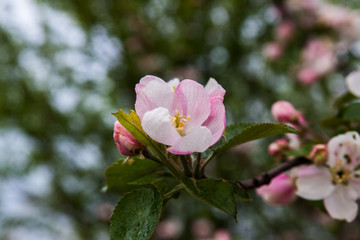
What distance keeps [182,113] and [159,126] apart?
0.09 metres

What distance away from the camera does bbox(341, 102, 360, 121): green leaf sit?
25.3 inches

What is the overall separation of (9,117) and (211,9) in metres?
2.80

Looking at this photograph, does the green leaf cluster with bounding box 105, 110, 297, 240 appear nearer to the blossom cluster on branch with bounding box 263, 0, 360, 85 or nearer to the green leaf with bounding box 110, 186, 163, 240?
the green leaf with bounding box 110, 186, 163, 240

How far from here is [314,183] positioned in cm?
63

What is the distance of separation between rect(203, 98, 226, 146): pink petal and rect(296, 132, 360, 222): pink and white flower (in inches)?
10.7

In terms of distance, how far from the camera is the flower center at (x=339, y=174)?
0.62m

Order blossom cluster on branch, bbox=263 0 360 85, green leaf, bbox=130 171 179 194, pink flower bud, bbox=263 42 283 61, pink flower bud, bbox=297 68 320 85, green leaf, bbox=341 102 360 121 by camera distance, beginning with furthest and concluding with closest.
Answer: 1. pink flower bud, bbox=263 42 283 61
2. pink flower bud, bbox=297 68 320 85
3. blossom cluster on branch, bbox=263 0 360 85
4. green leaf, bbox=341 102 360 121
5. green leaf, bbox=130 171 179 194

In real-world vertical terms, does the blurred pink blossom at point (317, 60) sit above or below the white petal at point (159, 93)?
below

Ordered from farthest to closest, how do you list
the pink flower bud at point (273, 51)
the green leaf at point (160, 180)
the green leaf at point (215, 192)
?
the pink flower bud at point (273, 51), the green leaf at point (160, 180), the green leaf at point (215, 192)

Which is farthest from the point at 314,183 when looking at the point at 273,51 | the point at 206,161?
the point at 273,51

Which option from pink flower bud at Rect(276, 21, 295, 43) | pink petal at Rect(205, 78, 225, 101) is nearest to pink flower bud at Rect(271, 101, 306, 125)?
pink petal at Rect(205, 78, 225, 101)

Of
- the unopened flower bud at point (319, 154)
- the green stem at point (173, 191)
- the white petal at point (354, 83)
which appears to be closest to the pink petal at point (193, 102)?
the green stem at point (173, 191)

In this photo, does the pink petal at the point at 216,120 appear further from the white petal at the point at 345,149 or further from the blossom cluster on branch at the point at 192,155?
the white petal at the point at 345,149

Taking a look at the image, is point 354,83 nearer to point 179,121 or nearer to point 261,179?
point 261,179
